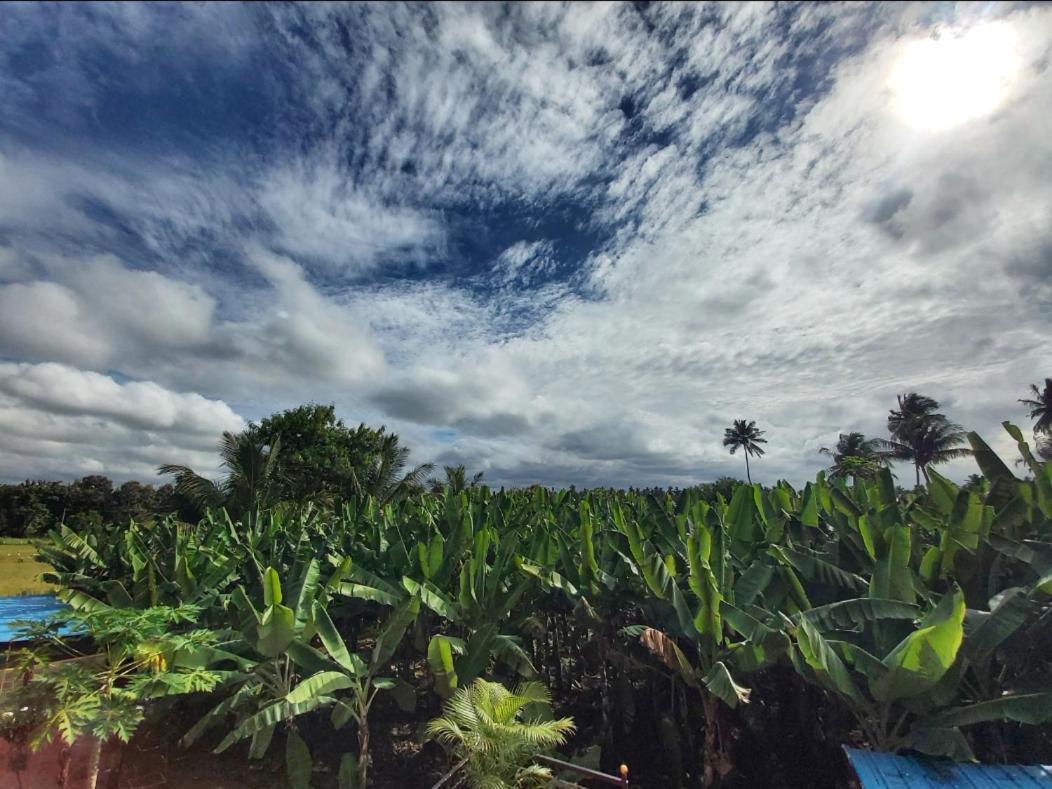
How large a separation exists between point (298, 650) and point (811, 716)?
282 inches

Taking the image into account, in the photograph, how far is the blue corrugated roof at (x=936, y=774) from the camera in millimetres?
4254

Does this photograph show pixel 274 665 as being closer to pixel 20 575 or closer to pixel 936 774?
pixel 936 774

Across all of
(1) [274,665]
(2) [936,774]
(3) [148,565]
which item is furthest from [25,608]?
(2) [936,774]

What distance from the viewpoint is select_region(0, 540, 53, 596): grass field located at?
17091 mm

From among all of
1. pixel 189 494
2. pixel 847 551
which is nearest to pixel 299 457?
pixel 189 494

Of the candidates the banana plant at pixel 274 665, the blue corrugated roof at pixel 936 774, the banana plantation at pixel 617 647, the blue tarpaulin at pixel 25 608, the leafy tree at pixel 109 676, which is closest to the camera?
the blue corrugated roof at pixel 936 774

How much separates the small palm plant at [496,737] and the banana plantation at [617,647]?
1.1 inches

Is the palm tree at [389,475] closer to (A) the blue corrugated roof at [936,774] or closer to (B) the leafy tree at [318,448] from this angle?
(B) the leafy tree at [318,448]

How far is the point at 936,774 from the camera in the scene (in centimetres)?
454

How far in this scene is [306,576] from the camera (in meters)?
6.90

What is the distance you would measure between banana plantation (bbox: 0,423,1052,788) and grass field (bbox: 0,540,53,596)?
9544 millimetres

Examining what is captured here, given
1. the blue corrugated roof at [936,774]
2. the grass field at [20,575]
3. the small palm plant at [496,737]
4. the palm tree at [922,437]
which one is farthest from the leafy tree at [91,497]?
the palm tree at [922,437]

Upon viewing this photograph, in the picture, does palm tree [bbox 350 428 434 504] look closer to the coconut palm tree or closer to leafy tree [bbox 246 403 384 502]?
leafy tree [bbox 246 403 384 502]

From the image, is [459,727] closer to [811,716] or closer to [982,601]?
[811,716]
